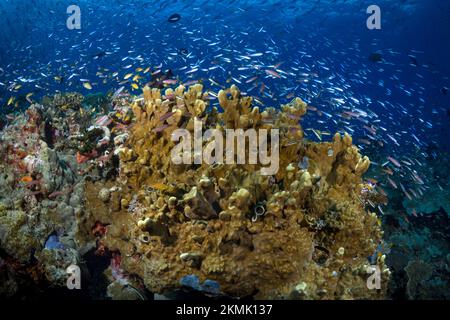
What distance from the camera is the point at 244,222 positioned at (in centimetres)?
395

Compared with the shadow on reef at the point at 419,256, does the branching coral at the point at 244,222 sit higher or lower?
higher

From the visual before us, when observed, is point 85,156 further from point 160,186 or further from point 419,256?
point 419,256

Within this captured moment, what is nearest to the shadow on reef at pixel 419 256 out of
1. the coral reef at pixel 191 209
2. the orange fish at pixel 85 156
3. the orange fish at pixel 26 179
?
the coral reef at pixel 191 209

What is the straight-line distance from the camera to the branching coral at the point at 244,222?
384 cm

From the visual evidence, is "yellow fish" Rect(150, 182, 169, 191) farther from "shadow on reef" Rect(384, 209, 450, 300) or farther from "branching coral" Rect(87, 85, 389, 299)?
"shadow on reef" Rect(384, 209, 450, 300)

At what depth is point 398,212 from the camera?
11422 millimetres

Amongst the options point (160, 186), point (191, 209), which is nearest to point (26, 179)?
point (160, 186)

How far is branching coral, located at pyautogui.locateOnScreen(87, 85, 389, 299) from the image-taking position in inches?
151

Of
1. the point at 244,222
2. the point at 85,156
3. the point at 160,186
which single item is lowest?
the point at 244,222

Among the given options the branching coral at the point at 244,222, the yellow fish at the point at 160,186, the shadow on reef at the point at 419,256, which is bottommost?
the shadow on reef at the point at 419,256

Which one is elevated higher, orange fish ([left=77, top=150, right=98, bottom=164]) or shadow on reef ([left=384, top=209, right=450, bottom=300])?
orange fish ([left=77, top=150, right=98, bottom=164])

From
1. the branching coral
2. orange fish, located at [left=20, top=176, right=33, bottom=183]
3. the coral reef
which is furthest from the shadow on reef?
orange fish, located at [left=20, top=176, right=33, bottom=183]

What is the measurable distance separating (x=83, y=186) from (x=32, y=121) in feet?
7.55

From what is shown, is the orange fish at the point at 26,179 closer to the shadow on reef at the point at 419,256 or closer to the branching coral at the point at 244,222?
the branching coral at the point at 244,222
